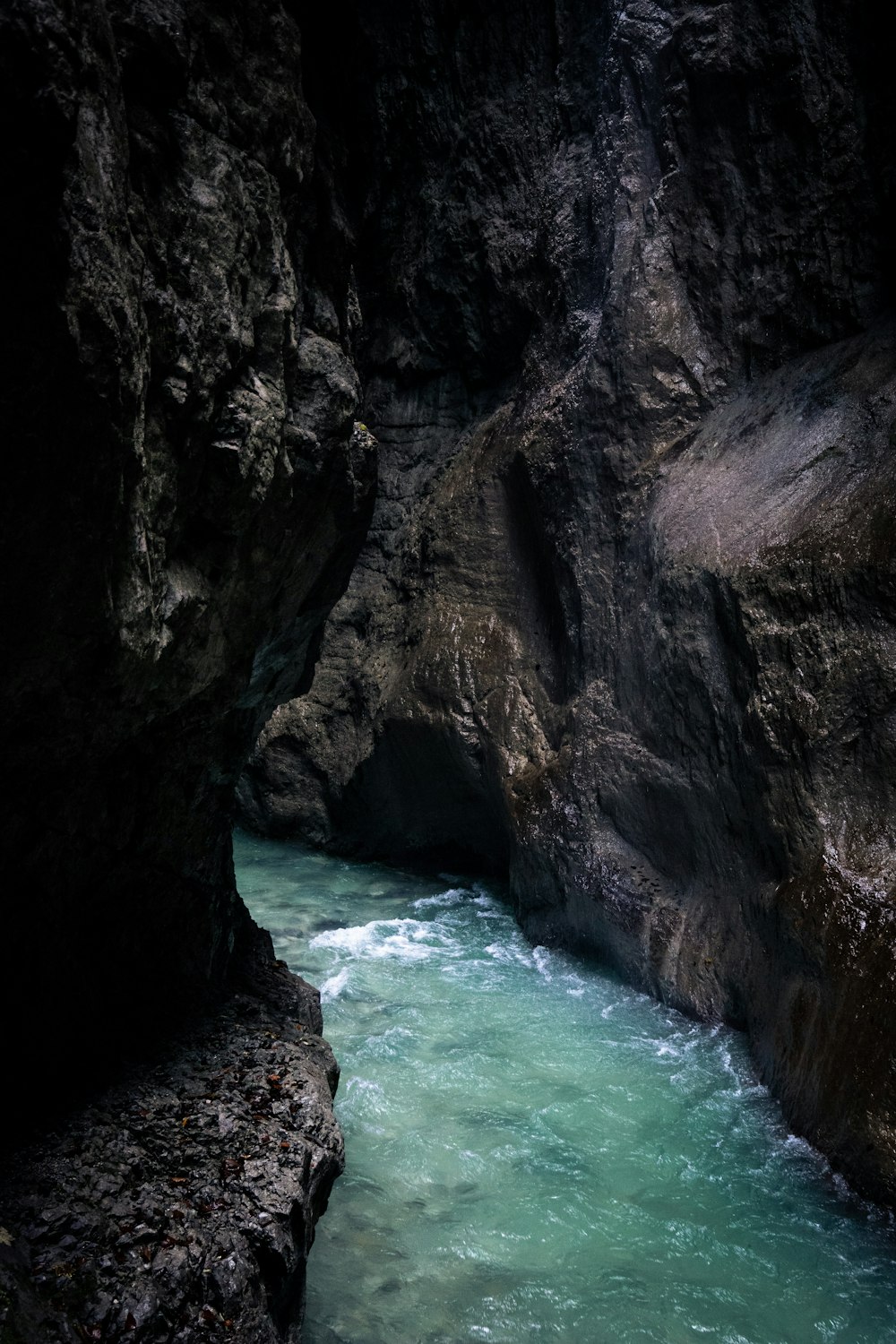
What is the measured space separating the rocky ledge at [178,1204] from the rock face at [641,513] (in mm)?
3008

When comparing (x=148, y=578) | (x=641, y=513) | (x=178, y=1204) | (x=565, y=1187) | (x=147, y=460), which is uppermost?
(x=641, y=513)

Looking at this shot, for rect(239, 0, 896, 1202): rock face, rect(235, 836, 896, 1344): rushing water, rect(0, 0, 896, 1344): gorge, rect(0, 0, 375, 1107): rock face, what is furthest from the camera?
rect(239, 0, 896, 1202): rock face

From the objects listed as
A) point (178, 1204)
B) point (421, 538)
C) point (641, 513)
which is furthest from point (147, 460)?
point (421, 538)

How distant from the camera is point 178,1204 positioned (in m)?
3.22

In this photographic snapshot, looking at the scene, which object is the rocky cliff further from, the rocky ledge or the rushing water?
the rushing water

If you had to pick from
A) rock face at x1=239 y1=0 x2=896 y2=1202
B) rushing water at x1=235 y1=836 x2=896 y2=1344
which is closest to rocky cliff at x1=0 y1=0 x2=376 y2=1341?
rushing water at x1=235 y1=836 x2=896 y2=1344

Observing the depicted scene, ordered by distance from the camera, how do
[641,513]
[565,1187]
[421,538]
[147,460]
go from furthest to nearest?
[421,538]
[641,513]
[565,1187]
[147,460]

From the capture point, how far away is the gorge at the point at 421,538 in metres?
2.93

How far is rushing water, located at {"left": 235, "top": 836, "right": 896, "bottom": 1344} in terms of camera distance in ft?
13.2

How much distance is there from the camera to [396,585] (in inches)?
476

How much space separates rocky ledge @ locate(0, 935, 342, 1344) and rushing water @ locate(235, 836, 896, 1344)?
78 centimetres

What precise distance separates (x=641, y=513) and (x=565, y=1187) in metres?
5.29

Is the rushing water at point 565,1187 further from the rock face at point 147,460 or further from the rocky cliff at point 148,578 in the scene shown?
the rock face at point 147,460

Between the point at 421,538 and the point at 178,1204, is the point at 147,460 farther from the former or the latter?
the point at 421,538
